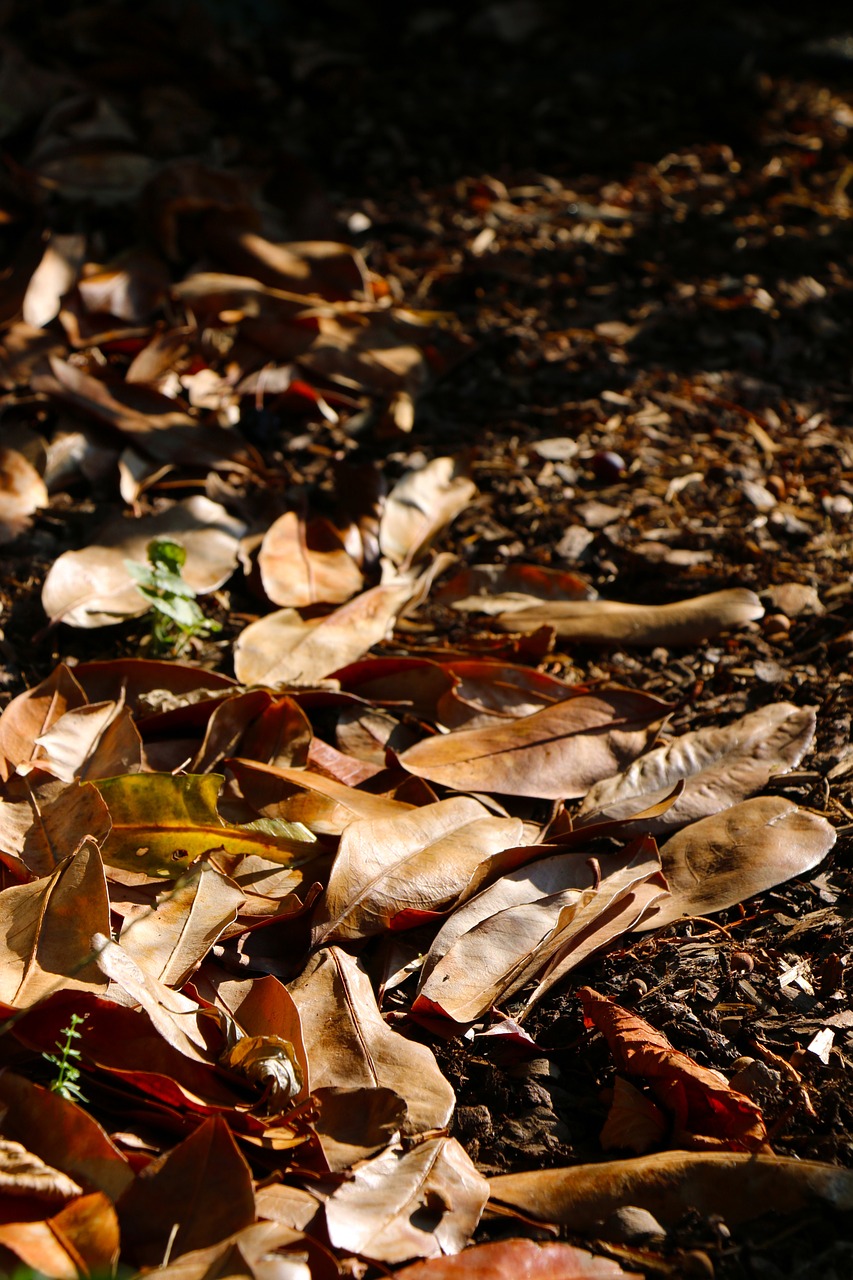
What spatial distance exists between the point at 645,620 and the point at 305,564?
2.09ft

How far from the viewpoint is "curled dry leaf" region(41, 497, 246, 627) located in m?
1.94

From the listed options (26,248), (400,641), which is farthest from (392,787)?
(26,248)

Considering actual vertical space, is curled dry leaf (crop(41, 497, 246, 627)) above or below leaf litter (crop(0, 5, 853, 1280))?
below

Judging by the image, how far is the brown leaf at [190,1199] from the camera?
109 centimetres

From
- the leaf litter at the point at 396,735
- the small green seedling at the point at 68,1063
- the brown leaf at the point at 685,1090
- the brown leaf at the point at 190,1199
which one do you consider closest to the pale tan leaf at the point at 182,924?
the leaf litter at the point at 396,735

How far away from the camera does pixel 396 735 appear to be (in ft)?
5.98

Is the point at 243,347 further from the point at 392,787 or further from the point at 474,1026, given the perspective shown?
the point at 474,1026

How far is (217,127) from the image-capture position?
11.4 ft

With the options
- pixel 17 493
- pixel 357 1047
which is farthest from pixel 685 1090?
pixel 17 493

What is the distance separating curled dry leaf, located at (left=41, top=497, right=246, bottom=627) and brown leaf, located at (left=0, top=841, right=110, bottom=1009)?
2.11 feet

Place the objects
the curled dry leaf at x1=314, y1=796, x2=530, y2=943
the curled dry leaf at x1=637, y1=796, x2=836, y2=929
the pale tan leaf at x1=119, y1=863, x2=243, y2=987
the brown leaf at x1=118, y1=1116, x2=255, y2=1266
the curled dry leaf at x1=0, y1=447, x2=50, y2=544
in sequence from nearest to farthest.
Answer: the brown leaf at x1=118, y1=1116, x2=255, y2=1266 < the pale tan leaf at x1=119, y1=863, x2=243, y2=987 < the curled dry leaf at x1=314, y1=796, x2=530, y2=943 < the curled dry leaf at x1=637, y1=796, x2=836, y2=929 < the curled dry leaf at x1=0, y1=447, x2=50, y2=544

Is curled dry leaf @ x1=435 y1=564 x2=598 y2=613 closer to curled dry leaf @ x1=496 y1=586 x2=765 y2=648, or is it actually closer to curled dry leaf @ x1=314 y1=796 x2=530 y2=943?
curled dry leaf @ x1=496 y1=586 x2=765 y2=648

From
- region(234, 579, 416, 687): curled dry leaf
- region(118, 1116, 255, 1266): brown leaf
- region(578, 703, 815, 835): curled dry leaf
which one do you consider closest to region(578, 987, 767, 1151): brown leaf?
region(578, 703, 815, 835): curled dry leaf

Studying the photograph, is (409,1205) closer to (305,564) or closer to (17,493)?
(305,564)
